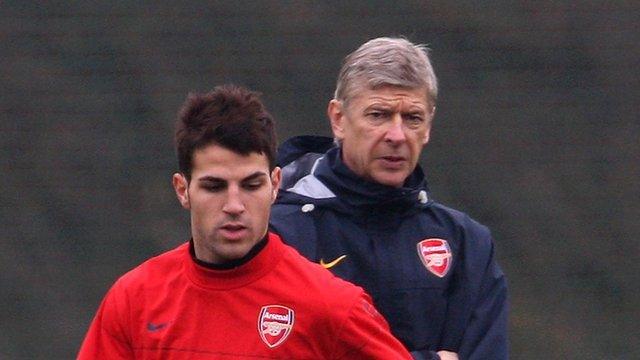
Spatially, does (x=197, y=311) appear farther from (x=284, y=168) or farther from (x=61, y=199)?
(x=61, y=199)

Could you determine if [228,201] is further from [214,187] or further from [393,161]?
[393,161]

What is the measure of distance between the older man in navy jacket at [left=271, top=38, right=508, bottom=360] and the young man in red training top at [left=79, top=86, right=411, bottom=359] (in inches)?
13.5

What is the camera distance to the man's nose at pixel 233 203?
9.10 feet

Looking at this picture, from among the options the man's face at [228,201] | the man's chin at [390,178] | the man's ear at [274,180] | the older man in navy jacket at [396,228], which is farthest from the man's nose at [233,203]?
the man's chin at [390,178]

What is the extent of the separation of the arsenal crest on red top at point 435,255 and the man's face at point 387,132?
0.15 m

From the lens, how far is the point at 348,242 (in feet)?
10.6

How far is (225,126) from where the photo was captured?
2.84 m

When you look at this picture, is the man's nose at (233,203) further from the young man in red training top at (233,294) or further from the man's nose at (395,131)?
the man's nose at (395,131)

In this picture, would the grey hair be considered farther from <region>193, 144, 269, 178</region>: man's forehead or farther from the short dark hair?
<region>193, 144, 269, 178</region>: man's forehead

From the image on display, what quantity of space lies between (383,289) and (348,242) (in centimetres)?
13

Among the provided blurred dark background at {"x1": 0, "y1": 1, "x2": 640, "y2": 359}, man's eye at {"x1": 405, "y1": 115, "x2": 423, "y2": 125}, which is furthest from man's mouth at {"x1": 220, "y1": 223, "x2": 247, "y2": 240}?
blurred dark background at {"x1": 0, "y1": 1, "x2": 640, "y2": 359}

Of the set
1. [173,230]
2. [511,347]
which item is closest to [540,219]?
[511,347]

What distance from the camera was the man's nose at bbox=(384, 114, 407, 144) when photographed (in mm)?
3242

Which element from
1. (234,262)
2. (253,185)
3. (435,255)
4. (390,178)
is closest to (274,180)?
(253,185)
